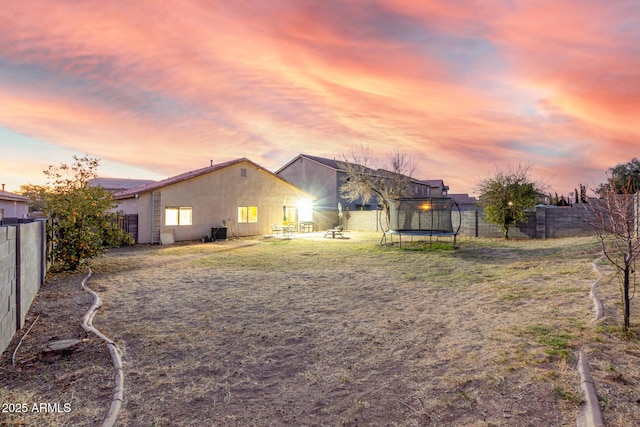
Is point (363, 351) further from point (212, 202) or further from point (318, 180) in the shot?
point (318, 180)

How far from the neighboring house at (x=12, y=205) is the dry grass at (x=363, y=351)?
50.5ft

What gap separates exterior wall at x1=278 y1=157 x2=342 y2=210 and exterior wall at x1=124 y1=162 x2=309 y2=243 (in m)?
7.29

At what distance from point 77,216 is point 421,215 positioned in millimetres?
15055

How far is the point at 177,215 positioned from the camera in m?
17.9

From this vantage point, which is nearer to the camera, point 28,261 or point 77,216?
point 28,261

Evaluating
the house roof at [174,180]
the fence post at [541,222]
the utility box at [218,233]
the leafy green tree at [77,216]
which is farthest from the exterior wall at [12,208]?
the fence post at [541,222]

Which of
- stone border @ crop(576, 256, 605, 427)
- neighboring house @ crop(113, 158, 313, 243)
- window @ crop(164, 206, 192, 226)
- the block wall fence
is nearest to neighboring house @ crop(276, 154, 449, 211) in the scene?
neighboring house @ crop(113, 158, 313, 243)

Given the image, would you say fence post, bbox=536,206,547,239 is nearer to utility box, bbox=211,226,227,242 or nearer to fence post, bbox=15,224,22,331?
utility box, bbox=211,226,227,242

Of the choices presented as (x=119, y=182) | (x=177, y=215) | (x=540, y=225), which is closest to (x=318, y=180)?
(x=177, y=215)

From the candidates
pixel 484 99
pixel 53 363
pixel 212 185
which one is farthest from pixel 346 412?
pixel 212 185

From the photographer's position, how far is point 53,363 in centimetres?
354

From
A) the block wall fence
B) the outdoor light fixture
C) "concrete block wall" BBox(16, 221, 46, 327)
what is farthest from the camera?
the outdoor light fixture

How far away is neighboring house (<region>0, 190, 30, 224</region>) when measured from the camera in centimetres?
1745

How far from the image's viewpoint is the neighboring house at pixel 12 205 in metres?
17.5
